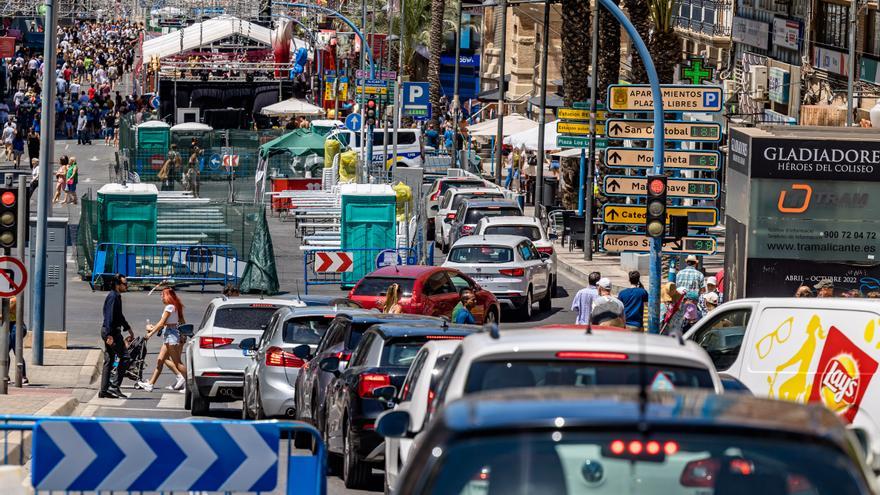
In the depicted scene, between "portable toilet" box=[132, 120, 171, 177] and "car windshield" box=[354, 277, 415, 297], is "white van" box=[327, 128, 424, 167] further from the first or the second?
"car windshield" box=[354, 277, 415, 297]

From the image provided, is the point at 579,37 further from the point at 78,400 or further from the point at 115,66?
the point at 115,66

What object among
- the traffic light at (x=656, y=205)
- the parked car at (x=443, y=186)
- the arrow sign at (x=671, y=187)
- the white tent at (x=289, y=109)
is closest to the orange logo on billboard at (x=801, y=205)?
the traffic light at (x=656, y=205)

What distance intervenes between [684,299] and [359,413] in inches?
402

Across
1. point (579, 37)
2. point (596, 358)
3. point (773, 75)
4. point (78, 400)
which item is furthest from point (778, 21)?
point (596, 358)

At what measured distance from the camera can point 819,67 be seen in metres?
47.9

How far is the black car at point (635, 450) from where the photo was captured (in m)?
4.80

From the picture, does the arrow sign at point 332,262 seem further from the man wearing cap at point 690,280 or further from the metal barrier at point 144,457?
the metal barrier at point 144,457

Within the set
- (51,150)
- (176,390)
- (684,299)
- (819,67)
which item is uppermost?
(819,67)

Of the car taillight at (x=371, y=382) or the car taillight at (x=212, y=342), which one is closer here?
the car taillight at (x=371, y=382)

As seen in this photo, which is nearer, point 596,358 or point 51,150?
point 596,358

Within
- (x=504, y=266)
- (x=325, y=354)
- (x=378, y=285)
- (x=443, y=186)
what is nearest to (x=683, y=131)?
(x=504, y=266)

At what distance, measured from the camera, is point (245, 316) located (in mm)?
19922

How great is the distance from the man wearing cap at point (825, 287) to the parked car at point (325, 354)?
7.50m

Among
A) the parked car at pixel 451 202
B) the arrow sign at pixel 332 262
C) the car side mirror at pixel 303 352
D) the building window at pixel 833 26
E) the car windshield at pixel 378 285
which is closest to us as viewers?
the car side mirror at pixel 303 352
